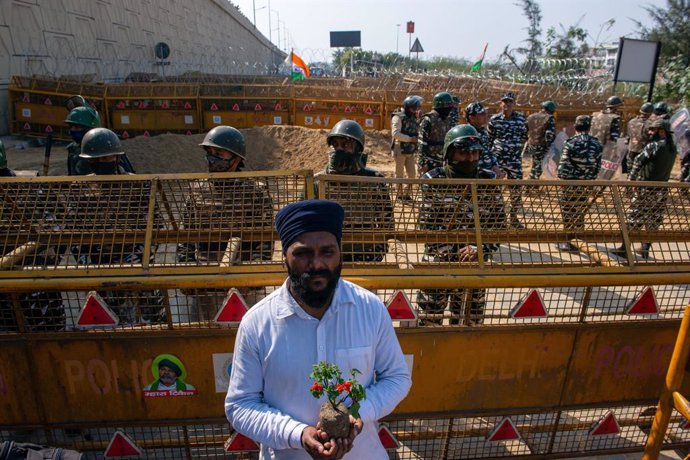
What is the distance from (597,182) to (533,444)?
6.25ft

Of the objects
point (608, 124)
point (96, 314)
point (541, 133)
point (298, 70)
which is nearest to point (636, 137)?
point (608, 124)

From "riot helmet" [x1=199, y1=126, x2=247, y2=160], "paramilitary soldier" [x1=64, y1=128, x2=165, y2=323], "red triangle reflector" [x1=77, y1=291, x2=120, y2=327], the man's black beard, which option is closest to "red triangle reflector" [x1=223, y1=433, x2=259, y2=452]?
"paramilitary soldier" [x1=64, y1=128, x2=165, y2=323]

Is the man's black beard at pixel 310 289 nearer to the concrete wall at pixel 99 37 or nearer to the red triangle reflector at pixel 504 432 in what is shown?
the red triangle reflector at pixel 504 432

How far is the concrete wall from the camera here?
51.0 feet

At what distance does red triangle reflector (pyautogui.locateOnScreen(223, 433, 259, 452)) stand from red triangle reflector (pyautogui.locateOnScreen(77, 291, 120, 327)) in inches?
40.2

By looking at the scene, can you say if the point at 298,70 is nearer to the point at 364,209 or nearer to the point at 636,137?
the point at 636,137

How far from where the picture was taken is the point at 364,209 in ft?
9.84

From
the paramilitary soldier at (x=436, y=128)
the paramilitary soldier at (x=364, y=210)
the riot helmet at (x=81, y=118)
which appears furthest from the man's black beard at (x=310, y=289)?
the paramilitary soldier at (x=436, y=128)

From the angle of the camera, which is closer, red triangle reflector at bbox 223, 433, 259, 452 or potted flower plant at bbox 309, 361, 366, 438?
potted flower plant at bbox 309, 361, 366, 438

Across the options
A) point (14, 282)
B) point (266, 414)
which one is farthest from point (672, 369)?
point (14, 282)

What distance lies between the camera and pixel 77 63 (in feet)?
66.4

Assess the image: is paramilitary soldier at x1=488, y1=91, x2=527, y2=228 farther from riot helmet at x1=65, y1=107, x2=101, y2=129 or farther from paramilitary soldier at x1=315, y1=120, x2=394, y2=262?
riot helmet at x1=65, y1=107, x2=101, y2=129

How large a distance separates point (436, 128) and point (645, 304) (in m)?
4.91

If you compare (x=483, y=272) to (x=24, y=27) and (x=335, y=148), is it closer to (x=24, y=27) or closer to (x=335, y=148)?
(x=335, y=148)
